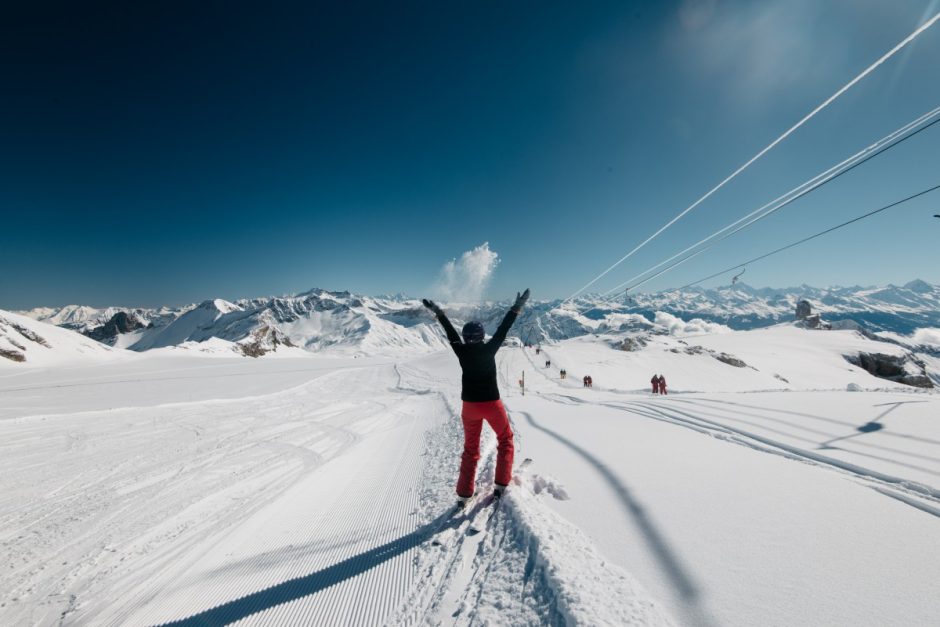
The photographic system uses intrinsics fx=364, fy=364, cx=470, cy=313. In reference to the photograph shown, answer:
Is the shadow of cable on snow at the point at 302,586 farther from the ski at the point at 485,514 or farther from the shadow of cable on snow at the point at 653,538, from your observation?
the shadow of cable on snow at the point at 653,538

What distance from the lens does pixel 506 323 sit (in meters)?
4.61

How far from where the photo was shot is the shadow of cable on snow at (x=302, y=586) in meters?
2.83

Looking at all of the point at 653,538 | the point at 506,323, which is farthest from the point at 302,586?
the point at 506,323

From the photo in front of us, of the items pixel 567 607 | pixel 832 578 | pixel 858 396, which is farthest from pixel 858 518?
pixel 858 396

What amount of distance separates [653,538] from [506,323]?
2585mm

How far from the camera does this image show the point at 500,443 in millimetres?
4211

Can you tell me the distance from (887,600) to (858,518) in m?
1.20

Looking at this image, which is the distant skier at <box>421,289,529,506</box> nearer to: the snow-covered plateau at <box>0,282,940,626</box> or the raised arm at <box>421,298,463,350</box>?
the raised arm at <box>421,298,463,350</box>

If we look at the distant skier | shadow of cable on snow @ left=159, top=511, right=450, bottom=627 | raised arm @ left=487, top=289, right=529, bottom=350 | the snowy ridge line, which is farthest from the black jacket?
the snowy ridge line

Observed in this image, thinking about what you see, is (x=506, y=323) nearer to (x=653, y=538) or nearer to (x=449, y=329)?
(x=449, y=329)

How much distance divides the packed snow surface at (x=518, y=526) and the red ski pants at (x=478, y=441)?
244mm

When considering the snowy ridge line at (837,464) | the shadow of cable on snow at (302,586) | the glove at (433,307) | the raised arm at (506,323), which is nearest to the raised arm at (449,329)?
the glove at (433,307)

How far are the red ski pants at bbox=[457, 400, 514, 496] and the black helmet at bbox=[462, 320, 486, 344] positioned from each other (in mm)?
728

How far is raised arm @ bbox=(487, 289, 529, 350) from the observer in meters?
4.39
